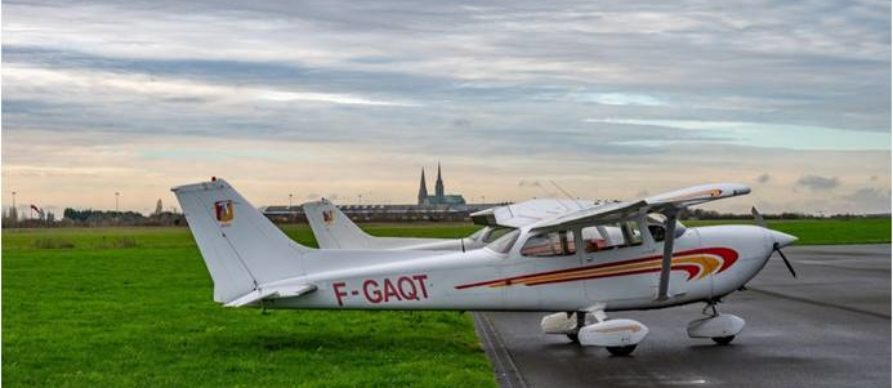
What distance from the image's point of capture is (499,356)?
15078mm

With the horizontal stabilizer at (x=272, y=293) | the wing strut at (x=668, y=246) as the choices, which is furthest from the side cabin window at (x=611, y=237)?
the horizontal stabilizer at (x=272, y=293)

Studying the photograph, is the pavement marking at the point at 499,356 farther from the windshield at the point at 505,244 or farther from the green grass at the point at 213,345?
the windshield at the point at 505,244

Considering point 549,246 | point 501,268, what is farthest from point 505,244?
point 549,246

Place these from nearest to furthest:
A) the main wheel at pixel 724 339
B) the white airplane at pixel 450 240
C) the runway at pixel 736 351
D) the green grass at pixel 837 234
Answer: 1. the runway at pixel 736 351
2. the main wheel at pixel 724 339
3. the white airplane at pixel 450 240
4. the green grass at pixel 837 234

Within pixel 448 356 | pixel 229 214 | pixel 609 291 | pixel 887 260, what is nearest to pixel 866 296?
pixel 609 291

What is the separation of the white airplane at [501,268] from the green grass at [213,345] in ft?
2.49

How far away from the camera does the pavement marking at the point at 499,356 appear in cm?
1279

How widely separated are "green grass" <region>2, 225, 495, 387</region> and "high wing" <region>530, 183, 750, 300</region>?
6.65ft

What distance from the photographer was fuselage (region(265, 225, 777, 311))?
15.3m

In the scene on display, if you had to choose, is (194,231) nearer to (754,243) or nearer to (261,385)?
(261,385)

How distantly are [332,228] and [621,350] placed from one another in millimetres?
14752

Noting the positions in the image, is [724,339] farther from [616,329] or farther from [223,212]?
[223,212]

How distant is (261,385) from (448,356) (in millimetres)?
3078

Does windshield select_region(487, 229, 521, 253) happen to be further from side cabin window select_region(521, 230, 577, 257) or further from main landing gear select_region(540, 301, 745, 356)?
main landing gear select_region(540, 301, 745, 356)
